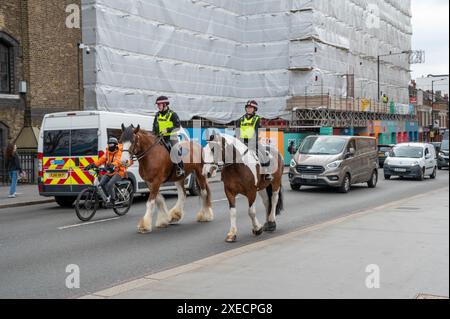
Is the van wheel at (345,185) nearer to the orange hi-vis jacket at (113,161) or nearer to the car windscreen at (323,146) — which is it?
the car windscreen at (323,146)

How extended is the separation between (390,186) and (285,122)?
20624 millimetres

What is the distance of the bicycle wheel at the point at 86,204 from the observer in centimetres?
1319

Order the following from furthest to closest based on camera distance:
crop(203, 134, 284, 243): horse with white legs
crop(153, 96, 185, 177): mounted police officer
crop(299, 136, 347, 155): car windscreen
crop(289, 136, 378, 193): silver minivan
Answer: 1. crop(299, 136, 347, 155): car windscreen
2. crop(289, 136, 378, 193): silver minivan
3. crop(153, 96, 185, 177): mounted police officer
4. crop(203, 134, 284, 243): horse with white legs

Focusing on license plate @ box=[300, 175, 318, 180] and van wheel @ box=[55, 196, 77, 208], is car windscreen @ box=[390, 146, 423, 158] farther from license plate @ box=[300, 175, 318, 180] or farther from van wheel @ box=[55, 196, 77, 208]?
van wheel @ box=[55, 196, 77, 208]

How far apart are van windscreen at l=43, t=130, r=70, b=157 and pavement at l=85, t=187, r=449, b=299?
8742 millimetres

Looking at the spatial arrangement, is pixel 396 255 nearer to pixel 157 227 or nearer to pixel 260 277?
pixel 260 277

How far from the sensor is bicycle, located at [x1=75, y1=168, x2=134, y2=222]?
13.2 meters

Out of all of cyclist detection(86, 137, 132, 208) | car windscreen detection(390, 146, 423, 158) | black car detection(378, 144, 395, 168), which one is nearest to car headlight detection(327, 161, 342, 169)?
cyclist detection(86, 137, 132, 208)

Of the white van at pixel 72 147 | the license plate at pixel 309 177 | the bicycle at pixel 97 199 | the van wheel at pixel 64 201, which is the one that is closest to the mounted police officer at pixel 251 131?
the bicycle at pixel 97 199

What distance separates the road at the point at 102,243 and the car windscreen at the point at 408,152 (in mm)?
12346

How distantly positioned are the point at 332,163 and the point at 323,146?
1445mm

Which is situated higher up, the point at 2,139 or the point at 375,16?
the point at 375,16
